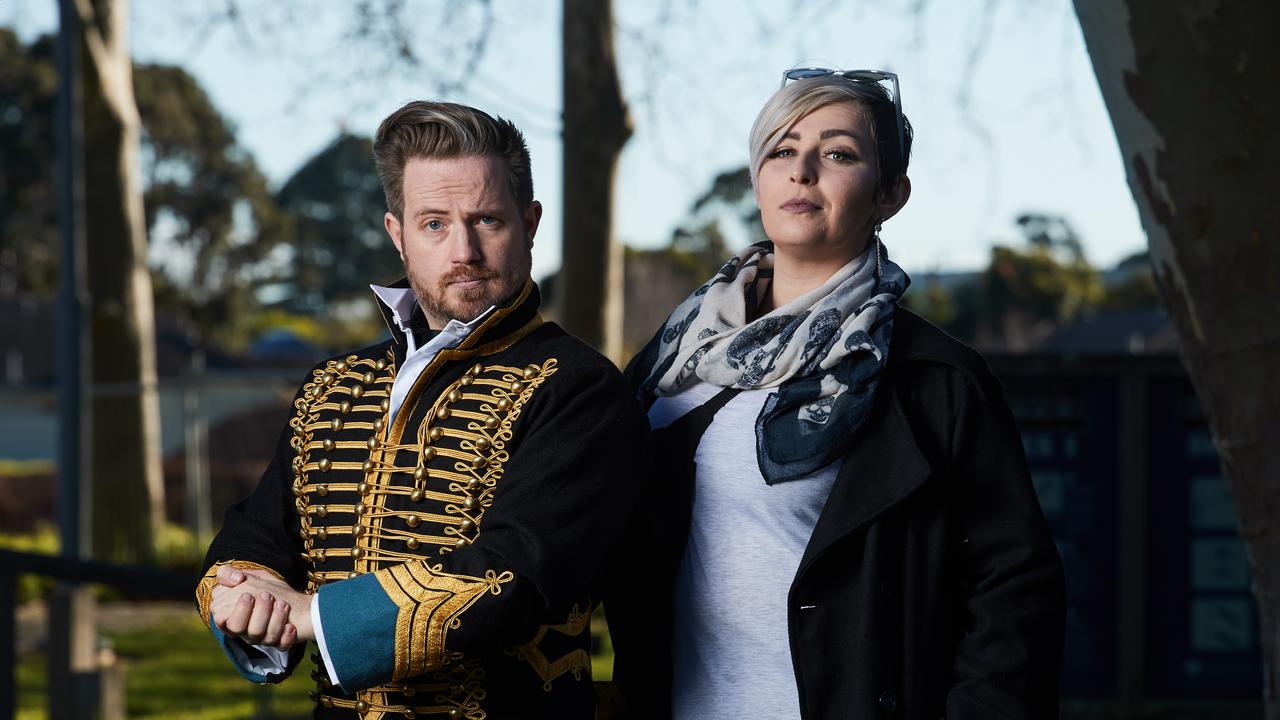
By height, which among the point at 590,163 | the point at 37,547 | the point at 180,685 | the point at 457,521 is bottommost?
the point at 180,685

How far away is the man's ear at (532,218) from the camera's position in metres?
2.31

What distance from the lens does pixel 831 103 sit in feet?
7.94

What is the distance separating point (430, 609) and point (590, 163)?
642 cm

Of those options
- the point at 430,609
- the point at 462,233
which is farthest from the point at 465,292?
the point at 430,609

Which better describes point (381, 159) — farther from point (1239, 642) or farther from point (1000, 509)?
point (1239, 642)

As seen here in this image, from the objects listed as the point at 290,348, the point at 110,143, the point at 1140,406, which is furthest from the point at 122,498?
the point at 290,348

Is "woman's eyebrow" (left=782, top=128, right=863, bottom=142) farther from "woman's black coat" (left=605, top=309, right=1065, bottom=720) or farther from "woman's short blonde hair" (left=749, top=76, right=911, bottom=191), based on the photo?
"woman's black coat" (left=605, top=309, right=1065, bottom=720)

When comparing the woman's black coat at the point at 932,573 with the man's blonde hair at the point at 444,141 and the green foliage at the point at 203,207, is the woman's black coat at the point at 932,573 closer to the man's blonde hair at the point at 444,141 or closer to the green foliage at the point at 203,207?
the man's blonde hair at the point at 444,141

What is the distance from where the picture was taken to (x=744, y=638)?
238 cm

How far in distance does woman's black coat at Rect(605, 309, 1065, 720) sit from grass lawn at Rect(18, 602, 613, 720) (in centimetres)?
465

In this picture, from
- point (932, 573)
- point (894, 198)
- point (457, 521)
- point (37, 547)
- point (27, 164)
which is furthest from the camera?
point (27, 164)

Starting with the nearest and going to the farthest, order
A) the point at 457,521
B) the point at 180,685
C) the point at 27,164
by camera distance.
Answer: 1. the point at 457,521
2. the point at 180,685
3. the point at 27,164

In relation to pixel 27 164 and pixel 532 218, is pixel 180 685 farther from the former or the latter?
pixel 27 164

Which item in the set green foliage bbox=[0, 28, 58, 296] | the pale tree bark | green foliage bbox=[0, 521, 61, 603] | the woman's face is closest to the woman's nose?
the woman's face
